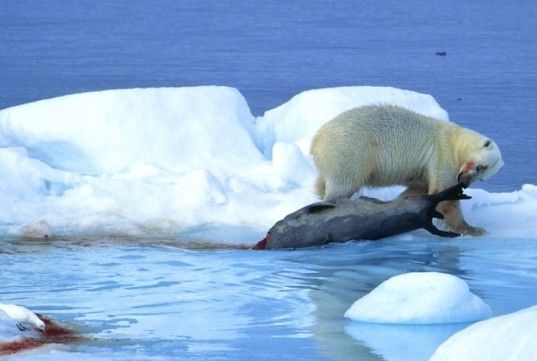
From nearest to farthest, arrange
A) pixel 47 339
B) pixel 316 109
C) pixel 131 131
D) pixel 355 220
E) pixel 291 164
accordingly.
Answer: pixel 47 339 → pixel 355 220 → pixel 291 164 → pixel 131 131 → pixel 316 109

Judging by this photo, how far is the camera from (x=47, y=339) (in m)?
5.84

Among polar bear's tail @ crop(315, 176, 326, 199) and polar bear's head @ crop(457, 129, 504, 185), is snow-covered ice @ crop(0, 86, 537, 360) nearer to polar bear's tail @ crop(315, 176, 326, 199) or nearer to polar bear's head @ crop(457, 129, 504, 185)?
polar bear's tail @ crop(315, 176, 326, 199)

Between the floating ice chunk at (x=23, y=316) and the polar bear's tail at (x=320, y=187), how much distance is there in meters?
2.99

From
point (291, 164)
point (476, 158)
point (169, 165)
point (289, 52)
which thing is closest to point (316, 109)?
point (291, 164)

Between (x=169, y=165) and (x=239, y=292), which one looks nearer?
(x=239, y=292)

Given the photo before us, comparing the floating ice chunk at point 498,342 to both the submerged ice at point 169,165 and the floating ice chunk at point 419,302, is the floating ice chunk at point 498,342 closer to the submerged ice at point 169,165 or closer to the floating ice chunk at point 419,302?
the floating ice chunk at point 419,302

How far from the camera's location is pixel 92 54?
17.7m

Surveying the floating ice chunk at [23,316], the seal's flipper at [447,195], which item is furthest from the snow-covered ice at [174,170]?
the floating ice chunk at [23,316]

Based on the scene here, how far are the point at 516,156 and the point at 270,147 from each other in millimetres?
2376

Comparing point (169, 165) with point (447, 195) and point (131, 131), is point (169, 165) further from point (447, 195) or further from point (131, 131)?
point (447, 195)

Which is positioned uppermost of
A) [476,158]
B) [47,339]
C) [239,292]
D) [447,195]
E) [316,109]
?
[316,109]

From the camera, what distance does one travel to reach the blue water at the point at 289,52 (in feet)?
45.8

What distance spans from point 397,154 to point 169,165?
1576 millimetres

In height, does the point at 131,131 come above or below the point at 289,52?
below
